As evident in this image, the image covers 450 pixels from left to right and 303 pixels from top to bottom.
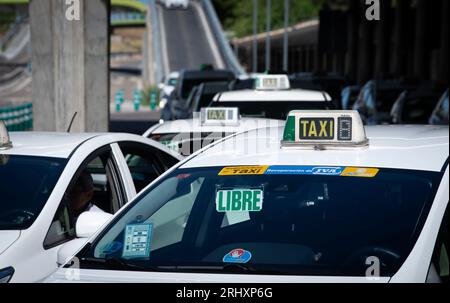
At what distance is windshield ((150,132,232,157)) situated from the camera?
964 centimetres

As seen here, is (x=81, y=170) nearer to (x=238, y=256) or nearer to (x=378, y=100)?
(x=238, y=256)

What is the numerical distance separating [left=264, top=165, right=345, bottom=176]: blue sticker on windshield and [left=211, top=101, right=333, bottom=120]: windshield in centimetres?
784

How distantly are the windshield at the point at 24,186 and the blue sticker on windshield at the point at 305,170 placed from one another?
1.75 meters

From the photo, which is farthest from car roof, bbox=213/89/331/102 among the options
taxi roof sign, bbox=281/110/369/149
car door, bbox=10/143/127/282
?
taxi roof sign, bbox=281/110/369/149

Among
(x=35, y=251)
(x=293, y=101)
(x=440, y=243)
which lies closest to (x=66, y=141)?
(x=35, y=251)

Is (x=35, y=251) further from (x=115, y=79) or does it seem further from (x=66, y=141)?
(x=115, y=79)

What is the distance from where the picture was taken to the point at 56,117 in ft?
44.3

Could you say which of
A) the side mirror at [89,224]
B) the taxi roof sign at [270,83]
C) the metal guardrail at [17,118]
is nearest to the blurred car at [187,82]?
the metal guardrail at [17,118]

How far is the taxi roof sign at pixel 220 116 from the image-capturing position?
32.1 feet

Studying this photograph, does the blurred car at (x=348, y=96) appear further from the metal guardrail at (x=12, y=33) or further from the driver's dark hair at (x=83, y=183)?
the metal guardrail at (x=12, y=33)

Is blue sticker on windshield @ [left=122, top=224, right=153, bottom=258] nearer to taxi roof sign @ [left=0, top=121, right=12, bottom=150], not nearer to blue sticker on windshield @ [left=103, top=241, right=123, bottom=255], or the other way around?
blue sticker on windshield @ [left=103, top=241, right=123, bottom=255]

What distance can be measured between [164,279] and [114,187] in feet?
9.02

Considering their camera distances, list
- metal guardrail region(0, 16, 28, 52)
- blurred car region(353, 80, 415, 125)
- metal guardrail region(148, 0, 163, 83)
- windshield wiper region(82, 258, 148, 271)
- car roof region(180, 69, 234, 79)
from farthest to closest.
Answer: metal guardrail region(0, 16, 28, 52) < metal guardrail region(148, 0, 163, 83) < car roof region(180, 69, 234, 79) < blurred car region(353, 80, 415, 125) < windshield wiper region(82, 258, 148, 271)

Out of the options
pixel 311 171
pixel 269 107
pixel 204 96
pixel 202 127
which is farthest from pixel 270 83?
pixel 311 171
